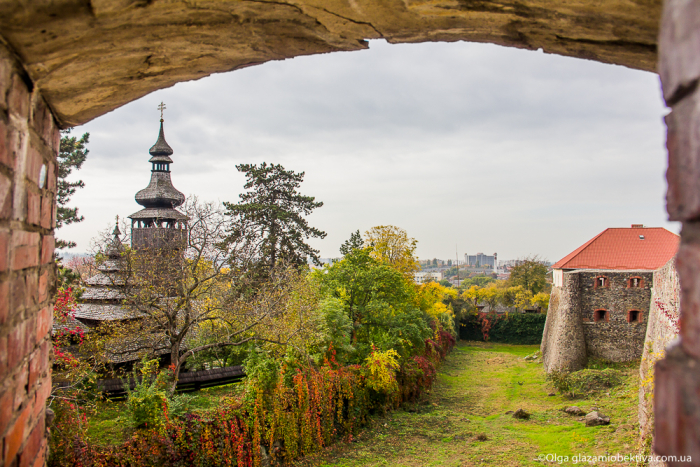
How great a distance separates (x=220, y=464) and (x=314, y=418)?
10.2 ft

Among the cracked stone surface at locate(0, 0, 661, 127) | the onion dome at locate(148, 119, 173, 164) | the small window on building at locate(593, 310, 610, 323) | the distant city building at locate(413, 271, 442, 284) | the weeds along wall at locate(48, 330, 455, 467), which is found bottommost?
the weeds along wall at locate(48, 330, 455, 467)

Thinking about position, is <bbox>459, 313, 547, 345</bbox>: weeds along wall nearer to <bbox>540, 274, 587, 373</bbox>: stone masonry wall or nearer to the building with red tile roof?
the building with red tile roof

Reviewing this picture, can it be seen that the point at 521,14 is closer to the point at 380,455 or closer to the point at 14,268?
the point at 14,268

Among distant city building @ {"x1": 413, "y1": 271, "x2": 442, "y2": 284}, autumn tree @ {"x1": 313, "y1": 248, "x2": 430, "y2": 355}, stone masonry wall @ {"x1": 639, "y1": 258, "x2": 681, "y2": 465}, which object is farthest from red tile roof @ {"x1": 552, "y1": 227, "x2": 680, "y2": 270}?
autumn tree @ {"x1": 313, "y1": 248, "x2": 430, "y2": 355}

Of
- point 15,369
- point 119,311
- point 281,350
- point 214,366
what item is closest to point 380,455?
point 281,350

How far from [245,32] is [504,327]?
35.5 meters

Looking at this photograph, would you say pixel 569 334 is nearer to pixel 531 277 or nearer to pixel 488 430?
pixel 488 430

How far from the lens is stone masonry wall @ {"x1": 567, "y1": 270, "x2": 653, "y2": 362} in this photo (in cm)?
1922

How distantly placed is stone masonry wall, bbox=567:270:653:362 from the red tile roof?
1.49 metres

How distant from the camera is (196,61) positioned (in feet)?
6.88

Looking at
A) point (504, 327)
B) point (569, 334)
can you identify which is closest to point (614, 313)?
point (569, 334)

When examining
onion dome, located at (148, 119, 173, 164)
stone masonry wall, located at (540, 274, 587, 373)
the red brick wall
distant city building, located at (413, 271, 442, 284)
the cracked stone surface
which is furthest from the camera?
distant city building, located at (413, 271, 442, 284)

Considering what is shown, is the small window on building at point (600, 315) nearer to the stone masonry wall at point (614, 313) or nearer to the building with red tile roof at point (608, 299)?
the building with red tile roof at point (608, 299)

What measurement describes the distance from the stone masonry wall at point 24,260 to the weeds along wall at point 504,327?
3504 centimetres
